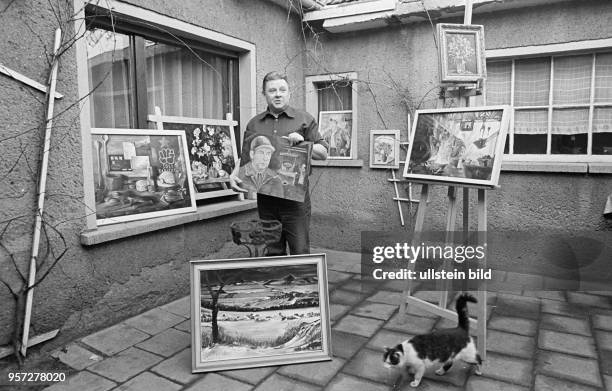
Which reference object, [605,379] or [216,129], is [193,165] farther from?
[605,379]

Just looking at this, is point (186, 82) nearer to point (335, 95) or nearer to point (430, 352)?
point (335, 95)

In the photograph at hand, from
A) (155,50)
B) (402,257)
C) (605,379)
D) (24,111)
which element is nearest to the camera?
(605,379)

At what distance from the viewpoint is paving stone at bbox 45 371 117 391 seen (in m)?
2.72

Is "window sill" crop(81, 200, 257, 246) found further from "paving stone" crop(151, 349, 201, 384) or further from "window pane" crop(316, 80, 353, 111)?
"window pane" crop(316, 80, 353, 111)

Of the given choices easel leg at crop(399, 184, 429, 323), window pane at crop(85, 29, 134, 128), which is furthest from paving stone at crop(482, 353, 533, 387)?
window pane at crop(85, 29, 134, 128)

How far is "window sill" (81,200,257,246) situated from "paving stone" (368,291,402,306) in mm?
1746

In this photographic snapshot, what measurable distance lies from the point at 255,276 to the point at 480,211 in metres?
1.70

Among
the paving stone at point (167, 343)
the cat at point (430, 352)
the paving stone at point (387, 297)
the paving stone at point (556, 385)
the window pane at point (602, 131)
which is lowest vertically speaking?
the paving stone at point (556, 385)

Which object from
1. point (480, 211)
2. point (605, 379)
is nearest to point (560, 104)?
point (480, 211)

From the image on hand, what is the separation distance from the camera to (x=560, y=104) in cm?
471

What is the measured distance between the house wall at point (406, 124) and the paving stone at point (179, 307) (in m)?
2.49

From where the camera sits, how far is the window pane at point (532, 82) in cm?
477

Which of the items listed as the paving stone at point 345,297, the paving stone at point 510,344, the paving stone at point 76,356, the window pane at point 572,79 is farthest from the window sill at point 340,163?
the paving stone at point 76,356

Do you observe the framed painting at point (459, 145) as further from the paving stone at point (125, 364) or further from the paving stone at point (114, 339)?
the paving stone at point (114, 339)
